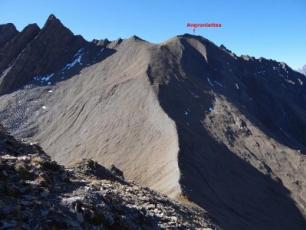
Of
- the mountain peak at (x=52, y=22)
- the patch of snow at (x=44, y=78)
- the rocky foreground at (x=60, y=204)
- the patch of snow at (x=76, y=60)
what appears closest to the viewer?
the rocky foreground at (x=60, y=204)

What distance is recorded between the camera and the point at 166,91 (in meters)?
130

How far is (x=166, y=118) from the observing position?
369 ft

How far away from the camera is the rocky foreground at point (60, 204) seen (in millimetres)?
19219

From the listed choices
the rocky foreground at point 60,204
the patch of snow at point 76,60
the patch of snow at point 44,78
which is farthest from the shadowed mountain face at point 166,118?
the rocky foreground at point 60,204

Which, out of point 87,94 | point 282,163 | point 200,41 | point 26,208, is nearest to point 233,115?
point 282,163

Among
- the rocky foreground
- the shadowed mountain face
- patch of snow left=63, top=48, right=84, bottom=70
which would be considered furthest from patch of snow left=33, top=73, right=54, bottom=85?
the rocky foreground

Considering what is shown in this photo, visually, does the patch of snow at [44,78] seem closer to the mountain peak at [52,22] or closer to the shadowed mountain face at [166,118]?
the shadowed mountain face at [166,118]

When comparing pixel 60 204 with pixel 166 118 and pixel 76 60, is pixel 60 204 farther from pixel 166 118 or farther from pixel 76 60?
pixel 76 60

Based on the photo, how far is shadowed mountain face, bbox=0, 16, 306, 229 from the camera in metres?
94.7

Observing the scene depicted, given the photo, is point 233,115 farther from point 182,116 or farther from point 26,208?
point 26,208

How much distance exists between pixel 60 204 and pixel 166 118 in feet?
301

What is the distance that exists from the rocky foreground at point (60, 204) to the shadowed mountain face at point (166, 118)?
133 ft

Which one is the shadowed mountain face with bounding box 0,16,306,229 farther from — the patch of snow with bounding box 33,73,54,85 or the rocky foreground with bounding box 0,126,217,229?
the rocky foreground with bounding box 0,126,217,229

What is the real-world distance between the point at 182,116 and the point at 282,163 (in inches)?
1159
